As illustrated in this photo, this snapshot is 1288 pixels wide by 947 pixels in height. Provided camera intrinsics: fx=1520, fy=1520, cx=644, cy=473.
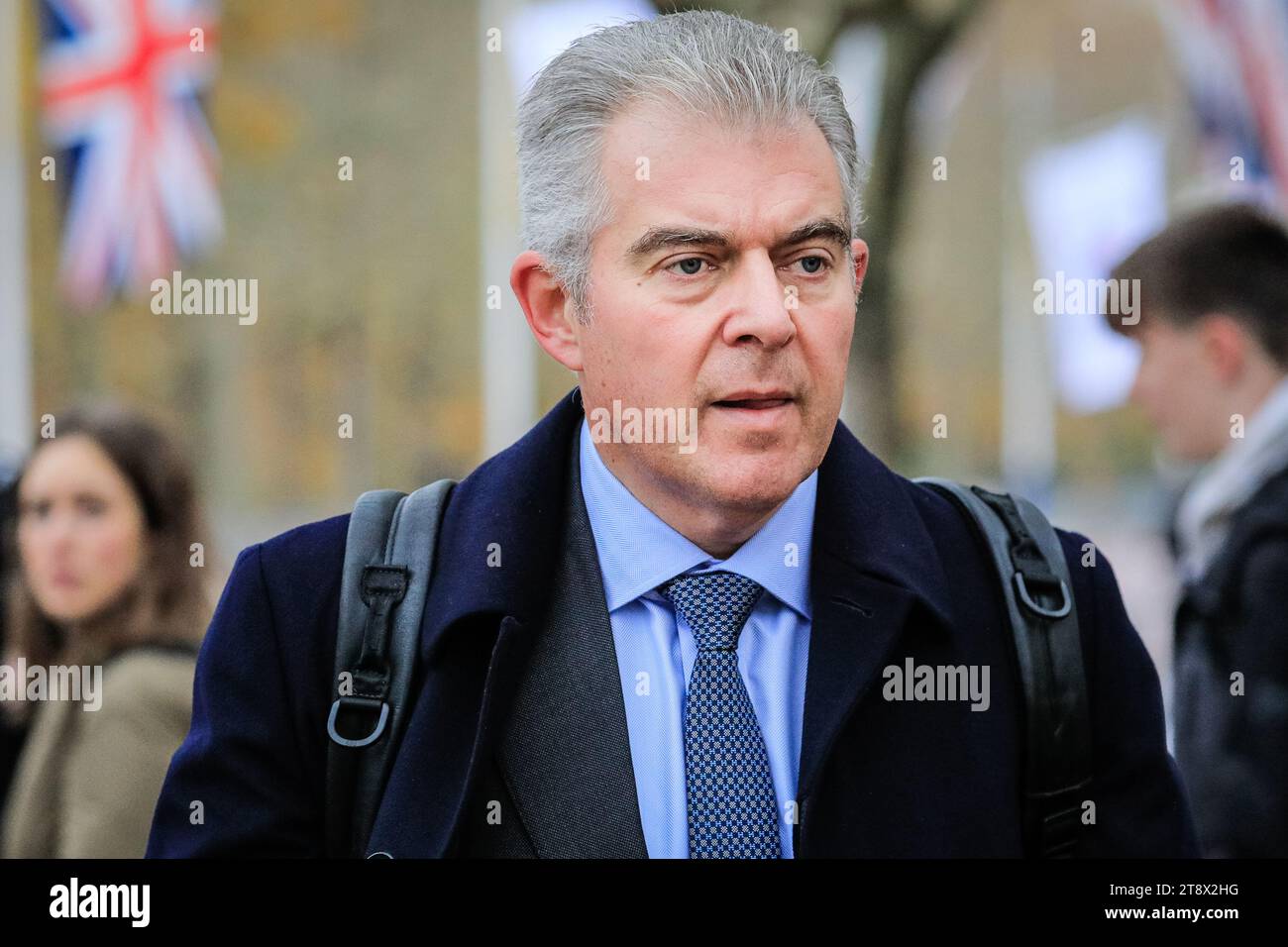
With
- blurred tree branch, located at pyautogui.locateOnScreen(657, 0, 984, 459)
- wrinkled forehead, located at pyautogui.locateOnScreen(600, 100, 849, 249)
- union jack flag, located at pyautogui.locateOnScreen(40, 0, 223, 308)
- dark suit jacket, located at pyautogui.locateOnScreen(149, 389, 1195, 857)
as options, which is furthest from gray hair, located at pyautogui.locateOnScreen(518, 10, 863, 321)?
union jack flag, located at pyautogui.locateOnScreen(40, 0, 223, 308)

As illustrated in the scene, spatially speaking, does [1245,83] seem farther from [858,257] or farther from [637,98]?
[637,98]

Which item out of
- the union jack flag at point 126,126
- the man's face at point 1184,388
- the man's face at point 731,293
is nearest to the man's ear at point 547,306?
the man's face at point 731,293

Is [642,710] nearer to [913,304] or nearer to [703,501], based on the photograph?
[703,501]

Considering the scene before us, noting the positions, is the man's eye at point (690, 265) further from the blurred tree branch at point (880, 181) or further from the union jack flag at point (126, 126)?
the union jack flag at point (126, 126)

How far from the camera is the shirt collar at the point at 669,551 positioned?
7.70ft

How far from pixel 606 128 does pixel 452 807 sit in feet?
3.43

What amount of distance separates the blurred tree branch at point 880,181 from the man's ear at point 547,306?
339cm

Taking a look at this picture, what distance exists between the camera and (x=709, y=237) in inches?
88.7

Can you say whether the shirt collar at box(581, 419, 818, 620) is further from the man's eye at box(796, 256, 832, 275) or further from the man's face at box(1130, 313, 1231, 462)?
the man's face at box(1130, 313, 1231, 462)

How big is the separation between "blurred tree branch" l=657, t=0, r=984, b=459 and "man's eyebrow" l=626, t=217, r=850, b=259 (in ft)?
11.5

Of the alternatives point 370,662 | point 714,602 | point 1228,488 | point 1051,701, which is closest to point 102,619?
point 370,662

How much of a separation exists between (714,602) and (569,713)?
28 centimetres

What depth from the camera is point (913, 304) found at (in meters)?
8.92
